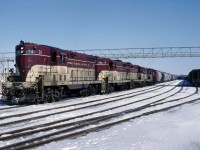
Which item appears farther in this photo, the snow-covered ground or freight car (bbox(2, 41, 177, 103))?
freight car (bbox(2, 41, 177, 103))

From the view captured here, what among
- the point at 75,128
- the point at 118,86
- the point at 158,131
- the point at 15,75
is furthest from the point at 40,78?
the point at 118,86

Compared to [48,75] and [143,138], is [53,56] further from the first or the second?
[143,138]

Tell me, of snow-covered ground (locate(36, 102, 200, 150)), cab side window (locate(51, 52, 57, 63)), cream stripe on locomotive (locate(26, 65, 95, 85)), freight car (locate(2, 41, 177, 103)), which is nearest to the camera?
snow-covered ground (locate(36, 102, 200, 150))

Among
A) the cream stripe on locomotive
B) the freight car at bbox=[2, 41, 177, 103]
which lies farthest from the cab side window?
the cream stripe on locomotive

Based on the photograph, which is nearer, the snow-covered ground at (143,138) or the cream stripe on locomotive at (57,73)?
the snow-covered ground at (143,138)

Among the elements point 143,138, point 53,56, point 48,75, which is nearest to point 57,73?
point 48,75

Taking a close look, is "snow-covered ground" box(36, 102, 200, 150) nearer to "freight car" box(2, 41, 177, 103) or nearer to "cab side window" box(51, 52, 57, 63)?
"freight car" box(2, 41, 177, 103)

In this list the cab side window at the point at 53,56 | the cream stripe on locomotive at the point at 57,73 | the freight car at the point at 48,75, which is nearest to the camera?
the freight car at the point at 48,75

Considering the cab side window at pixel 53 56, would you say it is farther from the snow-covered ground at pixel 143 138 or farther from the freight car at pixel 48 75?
the snow-covered ground at pixel 143 138

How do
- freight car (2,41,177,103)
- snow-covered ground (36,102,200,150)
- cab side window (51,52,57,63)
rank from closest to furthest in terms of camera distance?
snow-covered ground (36,102,200,150)
freight car (2,41,177,103)
cab side window (51,52,57,63)

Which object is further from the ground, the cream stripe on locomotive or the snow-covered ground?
the cream stripe on locomotive

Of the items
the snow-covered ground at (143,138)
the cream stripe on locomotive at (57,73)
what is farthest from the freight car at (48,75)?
the snow-covered ground at (143,138)

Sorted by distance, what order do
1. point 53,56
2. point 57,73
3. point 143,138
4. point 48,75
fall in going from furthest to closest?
point 57,73, point 53,56, point 48,75, point 143,138

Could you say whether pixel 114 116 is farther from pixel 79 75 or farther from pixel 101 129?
pixel 79 75
